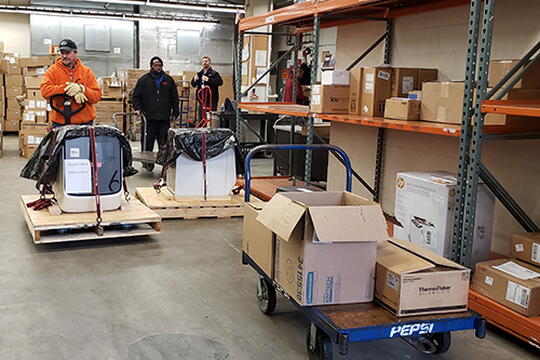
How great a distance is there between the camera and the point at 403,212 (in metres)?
4.05

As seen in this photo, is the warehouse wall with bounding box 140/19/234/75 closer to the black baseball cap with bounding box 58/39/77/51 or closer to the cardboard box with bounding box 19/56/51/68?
the cardboard box with bounding box 19/56/51/68

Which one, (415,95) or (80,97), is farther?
(80,97)

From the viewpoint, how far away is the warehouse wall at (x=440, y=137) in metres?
4.07

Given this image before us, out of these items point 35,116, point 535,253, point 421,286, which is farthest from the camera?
point 35,116

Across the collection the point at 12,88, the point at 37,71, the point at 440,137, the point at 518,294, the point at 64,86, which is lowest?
the point at 518,294

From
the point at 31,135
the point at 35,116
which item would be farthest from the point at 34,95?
the point at 31,135

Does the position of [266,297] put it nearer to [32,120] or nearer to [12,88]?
[32,120]

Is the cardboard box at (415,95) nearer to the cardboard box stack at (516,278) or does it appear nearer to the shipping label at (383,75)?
the shipping label at (383,75)

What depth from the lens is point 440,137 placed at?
4.98 metres

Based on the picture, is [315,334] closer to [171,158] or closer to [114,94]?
[171,158]

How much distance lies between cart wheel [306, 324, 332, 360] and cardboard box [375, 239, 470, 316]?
0.35 metres

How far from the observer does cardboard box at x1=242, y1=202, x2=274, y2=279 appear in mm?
3262

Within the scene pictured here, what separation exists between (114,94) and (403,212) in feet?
38.1

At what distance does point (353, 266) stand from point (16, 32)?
51.8 feet
